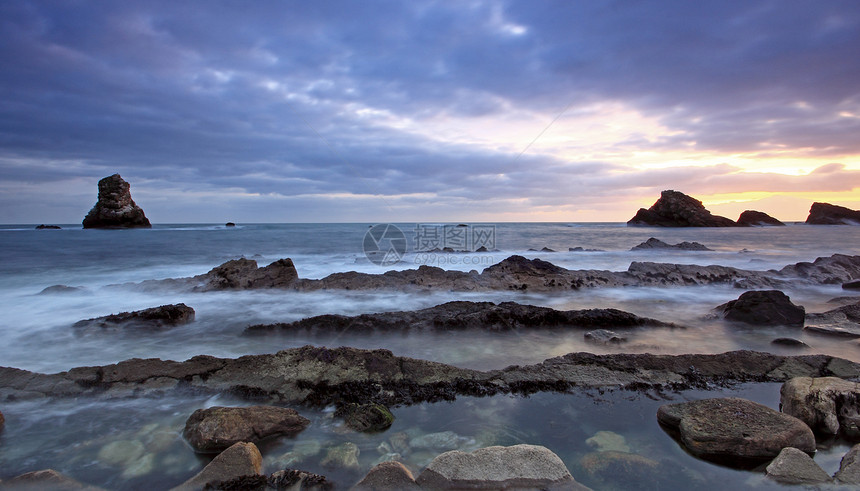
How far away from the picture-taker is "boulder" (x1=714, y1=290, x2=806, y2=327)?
6.71m

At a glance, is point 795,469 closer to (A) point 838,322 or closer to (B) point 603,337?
(B) point 603,337

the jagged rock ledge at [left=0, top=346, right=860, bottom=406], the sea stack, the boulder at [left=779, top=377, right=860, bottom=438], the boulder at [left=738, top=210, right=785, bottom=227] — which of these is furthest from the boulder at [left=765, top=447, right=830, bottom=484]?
the boulder at [left=738, top=210, right=785, bottom=227]

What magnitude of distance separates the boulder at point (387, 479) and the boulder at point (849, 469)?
112 inches

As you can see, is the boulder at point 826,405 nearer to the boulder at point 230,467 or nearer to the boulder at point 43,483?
the boulder at point 230,467

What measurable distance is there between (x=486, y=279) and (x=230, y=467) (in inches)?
321

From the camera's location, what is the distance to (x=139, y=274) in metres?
14.7

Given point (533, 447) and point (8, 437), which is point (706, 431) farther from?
point (8, 437)

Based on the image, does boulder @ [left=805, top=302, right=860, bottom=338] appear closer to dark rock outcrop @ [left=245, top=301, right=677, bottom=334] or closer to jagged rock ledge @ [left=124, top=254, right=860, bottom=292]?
dark rock outcrop @ [left=245, top=301, right=677, bottom=334]

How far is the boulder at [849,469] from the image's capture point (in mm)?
2721

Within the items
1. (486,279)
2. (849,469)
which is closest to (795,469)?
(849,469)

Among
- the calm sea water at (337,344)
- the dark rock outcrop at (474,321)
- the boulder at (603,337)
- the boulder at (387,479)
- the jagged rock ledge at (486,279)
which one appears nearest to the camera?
the boulder at (387,479)

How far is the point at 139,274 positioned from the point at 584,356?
1571 centimetres

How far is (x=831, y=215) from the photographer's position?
74.5 meters

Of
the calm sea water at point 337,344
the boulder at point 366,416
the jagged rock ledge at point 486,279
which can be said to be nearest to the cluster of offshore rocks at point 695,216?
the jagged rock ledge at point 486,279
